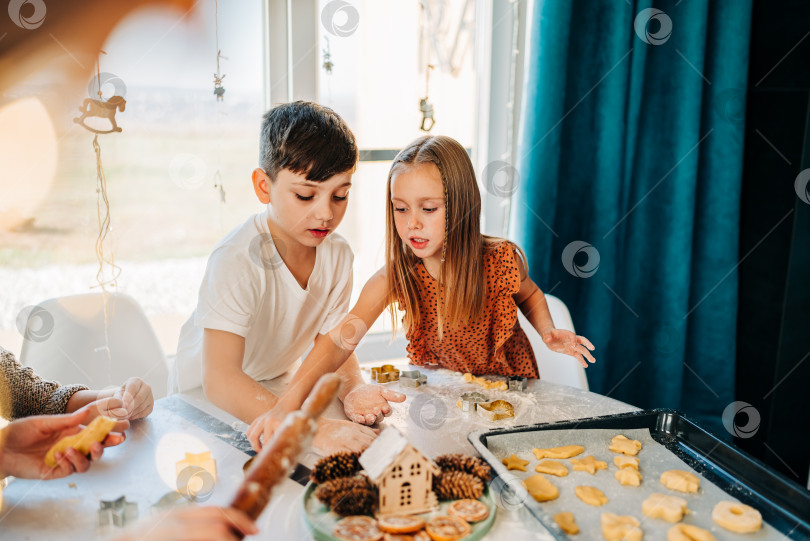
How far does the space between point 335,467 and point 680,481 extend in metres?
0.53

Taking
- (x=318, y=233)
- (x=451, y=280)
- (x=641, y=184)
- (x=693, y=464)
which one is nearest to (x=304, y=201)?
(x=318, y=233)

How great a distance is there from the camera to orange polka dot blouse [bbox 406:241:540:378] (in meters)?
1.60

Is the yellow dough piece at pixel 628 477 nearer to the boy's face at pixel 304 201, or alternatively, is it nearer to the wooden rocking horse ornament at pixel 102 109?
the boy's face at pixel 304 201

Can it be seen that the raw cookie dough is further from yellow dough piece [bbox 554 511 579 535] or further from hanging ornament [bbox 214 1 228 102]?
hanging ornament [bbox 214 1 228 102]

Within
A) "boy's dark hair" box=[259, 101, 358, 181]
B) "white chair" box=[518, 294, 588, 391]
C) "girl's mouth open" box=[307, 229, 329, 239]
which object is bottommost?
"white chair" box=[518, 294, 588, 391]

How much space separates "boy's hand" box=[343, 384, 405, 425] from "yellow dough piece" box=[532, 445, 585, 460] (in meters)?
0.28

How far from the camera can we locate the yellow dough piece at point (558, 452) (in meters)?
1.06

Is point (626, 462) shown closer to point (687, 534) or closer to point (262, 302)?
point (687, 534)

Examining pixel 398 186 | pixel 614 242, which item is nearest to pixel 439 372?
pixel 398 186

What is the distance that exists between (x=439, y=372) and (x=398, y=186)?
17.5 inches

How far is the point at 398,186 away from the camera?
1446 mm

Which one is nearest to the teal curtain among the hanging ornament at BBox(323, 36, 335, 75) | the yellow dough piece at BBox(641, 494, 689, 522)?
the hanging ornament at BBox(323, 36, 335, 75)

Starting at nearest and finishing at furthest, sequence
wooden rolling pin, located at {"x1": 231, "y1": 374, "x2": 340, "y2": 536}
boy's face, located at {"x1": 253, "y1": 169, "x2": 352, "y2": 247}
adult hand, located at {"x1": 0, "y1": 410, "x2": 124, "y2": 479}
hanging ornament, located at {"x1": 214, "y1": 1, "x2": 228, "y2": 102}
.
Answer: wooden rolling pin, located at {"x1": 231, "y1": 374, "x2": 340, "y2": 536} < adult hand, located at {"x1": 0, "y1": 410, "x2": 124, "y2": 479} < boy's face, located at {"x1": 253, "y1": 169, "x2": 352, "y2": 247} < hanging ornament, located at {"x1": 214, "y1": 1, "x2": 228, "y2": 102}

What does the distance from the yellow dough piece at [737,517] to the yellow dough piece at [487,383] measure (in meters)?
0.52
